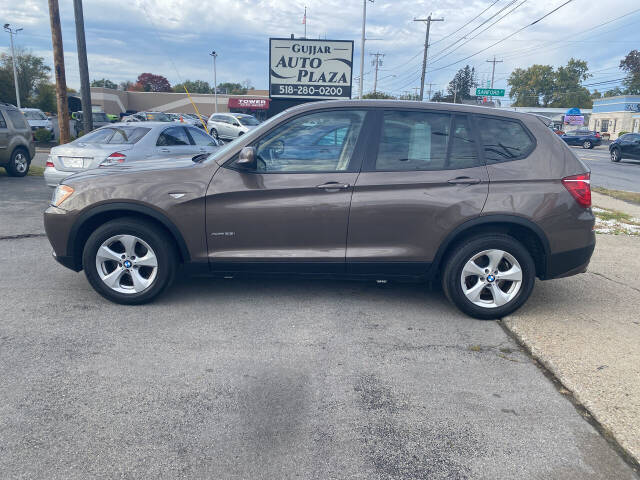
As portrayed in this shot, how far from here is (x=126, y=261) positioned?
463cm

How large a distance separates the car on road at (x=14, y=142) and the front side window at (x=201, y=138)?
5020 mm

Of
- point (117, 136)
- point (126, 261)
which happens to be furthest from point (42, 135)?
point (126, 261)

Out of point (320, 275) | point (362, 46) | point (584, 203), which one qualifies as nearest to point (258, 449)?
point (320, 275)

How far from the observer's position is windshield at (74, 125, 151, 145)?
970cm

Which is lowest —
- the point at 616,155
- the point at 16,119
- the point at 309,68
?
the point at 616,155

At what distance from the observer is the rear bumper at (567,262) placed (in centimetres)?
459

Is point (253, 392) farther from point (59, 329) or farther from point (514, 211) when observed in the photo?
point (514, 211)

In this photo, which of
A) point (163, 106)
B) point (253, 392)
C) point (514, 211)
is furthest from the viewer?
point (163, 106)

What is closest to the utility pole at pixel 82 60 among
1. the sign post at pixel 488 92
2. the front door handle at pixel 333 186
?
the front door handle at pixel 333 186

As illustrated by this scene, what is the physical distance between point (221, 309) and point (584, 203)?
3.32 meters

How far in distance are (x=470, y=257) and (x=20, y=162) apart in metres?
12.5

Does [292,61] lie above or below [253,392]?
above

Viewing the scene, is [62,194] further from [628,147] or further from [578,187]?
[628,147]

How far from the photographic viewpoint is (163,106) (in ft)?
244
